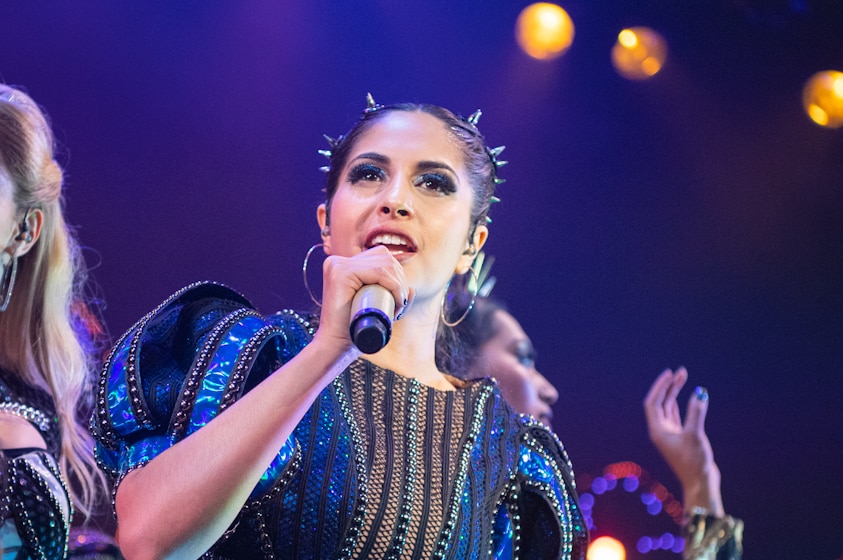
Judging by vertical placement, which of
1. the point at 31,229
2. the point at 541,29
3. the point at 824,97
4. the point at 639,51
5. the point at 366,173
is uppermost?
the point at 824,97

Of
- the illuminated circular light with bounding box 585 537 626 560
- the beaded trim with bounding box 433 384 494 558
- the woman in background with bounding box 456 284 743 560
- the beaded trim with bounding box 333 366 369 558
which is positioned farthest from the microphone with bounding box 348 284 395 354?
the illuminated circular light with bounding box 585 537 626 560

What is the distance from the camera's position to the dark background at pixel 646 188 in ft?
10.5

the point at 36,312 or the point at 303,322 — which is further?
the point at 36,312

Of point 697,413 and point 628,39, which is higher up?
point 628,39

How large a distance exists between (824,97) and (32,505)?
316 cm

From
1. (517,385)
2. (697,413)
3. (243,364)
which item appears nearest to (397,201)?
(243,364)

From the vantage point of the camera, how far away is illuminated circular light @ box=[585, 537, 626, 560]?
4.19m

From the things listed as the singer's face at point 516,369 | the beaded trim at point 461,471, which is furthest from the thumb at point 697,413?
the beaded trim at point 461,471

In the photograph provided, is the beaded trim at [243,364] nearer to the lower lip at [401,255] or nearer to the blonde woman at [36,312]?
the lower lip at [401,255]

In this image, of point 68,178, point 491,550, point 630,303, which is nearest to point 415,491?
point 491,550

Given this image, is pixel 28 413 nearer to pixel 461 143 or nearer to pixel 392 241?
pixel 392 241

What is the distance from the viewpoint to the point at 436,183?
1.71 meters

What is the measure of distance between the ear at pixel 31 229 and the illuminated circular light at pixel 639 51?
2324 mm

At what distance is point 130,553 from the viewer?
47.4 inches
